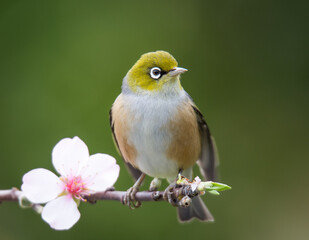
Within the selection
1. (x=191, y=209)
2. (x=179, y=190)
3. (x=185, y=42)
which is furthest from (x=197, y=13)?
(x=179, y=190)

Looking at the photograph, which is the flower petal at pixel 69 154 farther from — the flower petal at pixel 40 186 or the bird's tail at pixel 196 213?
the bird's tail at pixel 196 213

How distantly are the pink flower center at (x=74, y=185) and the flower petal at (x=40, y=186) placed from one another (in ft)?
0.42

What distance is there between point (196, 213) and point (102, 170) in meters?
1.80

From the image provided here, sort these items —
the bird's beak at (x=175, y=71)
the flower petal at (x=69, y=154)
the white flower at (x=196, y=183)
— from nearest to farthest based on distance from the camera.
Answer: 1. the white flower at (x=196, y=183)
2. the flower petal at (x=69, y=154)
3. the bird's beak at (x=175, y=71)

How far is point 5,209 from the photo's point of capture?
5504mm

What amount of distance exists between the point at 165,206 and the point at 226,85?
5.84 feet

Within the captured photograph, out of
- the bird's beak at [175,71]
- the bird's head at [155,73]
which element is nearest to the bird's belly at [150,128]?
the bird's head at [155,73]

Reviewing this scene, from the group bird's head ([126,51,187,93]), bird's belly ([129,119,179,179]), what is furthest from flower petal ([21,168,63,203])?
bird's head ([126,51,187,93])

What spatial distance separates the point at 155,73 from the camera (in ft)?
11.6

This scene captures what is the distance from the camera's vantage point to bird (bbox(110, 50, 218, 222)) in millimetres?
3508

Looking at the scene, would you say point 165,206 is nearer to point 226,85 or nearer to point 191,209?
point 191,209

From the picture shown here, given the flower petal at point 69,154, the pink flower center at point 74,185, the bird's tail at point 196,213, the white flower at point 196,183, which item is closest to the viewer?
the white flower at point 196,183

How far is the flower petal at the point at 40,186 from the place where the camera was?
2188 millimetres

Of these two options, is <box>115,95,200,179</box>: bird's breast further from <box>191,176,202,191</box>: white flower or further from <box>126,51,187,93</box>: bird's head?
<box>191,176,202,191</box>: white flower
